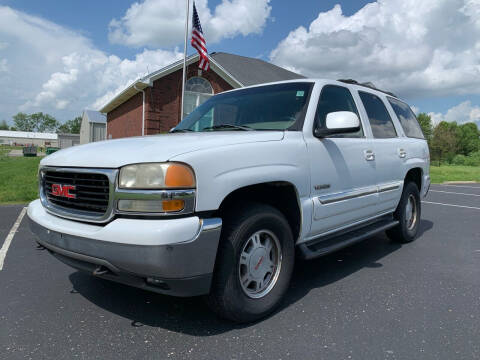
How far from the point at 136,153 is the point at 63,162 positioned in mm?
696

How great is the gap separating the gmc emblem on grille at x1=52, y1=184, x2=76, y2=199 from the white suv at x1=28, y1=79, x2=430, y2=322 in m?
0.01

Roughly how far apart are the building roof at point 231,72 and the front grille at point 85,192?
15.8 m

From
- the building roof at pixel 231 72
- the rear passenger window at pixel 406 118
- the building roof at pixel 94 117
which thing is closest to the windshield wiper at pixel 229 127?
the rear passenger window at pixel 406 118

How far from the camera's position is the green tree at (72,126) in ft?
440

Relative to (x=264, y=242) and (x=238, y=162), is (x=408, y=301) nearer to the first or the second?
(x=264, y=242)

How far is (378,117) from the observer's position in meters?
4.36

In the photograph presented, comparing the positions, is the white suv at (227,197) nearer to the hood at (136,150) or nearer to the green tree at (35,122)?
the hood at (136,150)

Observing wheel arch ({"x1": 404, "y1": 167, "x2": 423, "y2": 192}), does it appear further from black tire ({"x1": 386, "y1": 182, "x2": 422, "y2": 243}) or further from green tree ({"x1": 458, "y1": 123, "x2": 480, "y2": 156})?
green tree ({"x1": 458, "y1": 123, "x2": 480, "y2": 156})

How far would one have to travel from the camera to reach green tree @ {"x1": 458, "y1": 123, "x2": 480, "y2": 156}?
268 ft

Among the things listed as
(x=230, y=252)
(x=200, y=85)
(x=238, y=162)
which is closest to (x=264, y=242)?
(x=230, y=252)

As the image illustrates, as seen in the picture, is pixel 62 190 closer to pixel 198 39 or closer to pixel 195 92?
pixel 198 39

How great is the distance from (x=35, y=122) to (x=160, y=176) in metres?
161

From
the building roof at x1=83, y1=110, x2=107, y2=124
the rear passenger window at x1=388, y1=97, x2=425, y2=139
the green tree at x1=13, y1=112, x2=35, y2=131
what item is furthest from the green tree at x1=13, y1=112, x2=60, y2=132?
the rear passenger window at x1=388, y1=97, x2=425, y2=139

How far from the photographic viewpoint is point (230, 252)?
7.80 ft
